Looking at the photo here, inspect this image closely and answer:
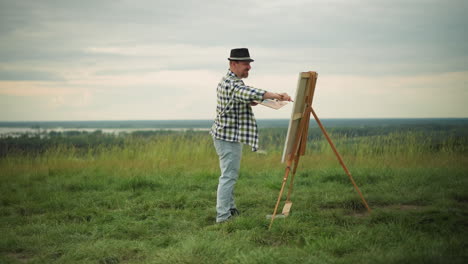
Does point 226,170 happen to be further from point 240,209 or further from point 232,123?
point 240,209

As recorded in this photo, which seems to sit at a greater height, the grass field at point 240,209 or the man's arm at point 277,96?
the man's arm at point 277,96

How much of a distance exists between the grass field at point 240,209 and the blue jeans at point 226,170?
0.21 m

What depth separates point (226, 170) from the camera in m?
4.61

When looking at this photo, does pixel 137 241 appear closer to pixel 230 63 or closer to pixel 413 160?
pixel 230 63

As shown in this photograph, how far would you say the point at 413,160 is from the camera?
9.11 m

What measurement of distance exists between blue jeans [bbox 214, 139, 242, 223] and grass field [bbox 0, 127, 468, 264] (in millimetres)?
206

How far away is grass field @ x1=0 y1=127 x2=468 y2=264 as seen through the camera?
12.0ft

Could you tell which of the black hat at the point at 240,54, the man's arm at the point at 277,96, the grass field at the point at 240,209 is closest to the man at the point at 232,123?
the black hat at the point at 240,54

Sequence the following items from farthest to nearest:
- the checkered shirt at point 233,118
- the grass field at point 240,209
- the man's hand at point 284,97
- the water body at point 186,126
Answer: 1. the water body at point 186,126
2. the checkered shirt at point 233,118
3. the man's hand at point 284,97
4. the grass field at point 240,209

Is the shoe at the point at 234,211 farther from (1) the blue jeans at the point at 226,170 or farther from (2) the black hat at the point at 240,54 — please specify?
(2) the black hat at the point at 240,54

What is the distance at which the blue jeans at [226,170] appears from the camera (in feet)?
15.1

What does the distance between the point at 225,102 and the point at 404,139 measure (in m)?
7.63

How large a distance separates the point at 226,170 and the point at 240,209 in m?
1.04

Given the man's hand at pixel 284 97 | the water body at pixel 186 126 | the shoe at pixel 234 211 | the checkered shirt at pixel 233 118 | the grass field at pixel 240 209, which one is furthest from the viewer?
the water body at pixel 186 126
